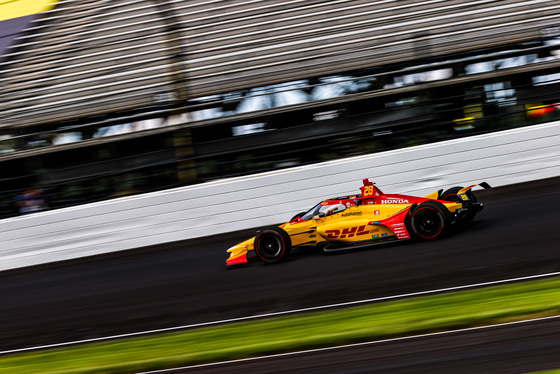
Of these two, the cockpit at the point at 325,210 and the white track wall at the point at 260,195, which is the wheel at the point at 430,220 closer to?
the cockpit at the point at 325,210

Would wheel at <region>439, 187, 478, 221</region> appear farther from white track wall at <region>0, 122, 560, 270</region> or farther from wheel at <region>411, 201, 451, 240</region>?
white track wall at <region>0, 122, 560, 270</region>

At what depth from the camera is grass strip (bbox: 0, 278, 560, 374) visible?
4727 mm

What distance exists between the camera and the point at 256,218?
10250 mm

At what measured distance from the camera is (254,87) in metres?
11.6

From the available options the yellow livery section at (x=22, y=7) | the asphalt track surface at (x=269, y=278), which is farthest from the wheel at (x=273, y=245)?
the yellow livery section at (x=22, y=7)

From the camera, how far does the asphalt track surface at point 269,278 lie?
614cm

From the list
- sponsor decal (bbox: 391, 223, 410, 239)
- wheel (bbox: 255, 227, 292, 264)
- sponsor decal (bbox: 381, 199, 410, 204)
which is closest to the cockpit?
wheel (bbox: 255, 227, 292, 264)

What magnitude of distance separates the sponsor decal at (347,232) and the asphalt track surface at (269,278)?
0.83ft

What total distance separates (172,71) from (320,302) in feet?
23.6

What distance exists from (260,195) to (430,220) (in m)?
3.68

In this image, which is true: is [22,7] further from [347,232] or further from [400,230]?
[400,230]

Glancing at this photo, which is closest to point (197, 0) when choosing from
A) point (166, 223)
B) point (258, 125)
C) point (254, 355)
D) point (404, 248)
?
point (258, 125)

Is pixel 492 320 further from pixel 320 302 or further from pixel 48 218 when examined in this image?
pixel 48 218

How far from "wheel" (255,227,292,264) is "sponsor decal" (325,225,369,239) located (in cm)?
58
